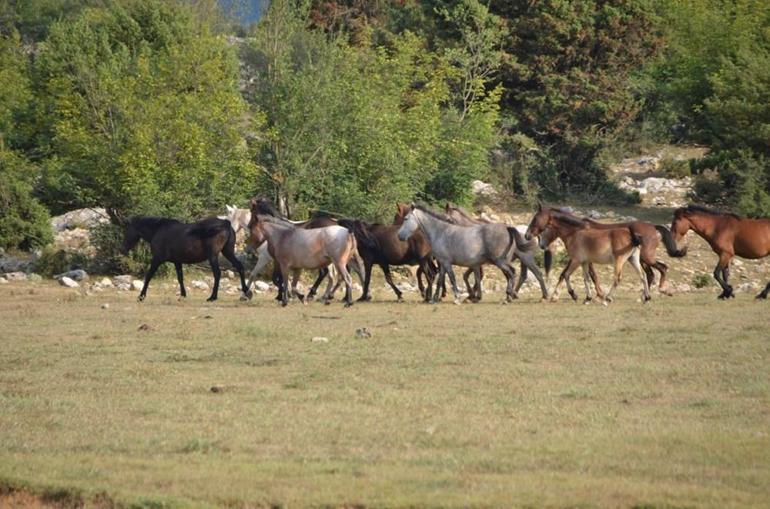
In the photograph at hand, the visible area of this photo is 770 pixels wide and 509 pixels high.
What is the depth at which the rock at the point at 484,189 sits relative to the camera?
1799 inches

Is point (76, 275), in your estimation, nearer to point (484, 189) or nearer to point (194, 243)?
point (194, 243)

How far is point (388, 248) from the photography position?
90.8ft

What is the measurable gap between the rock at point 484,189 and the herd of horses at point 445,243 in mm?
17591

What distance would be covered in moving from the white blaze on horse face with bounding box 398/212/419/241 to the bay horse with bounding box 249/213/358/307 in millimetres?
1224

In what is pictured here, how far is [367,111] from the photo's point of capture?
35438 mm

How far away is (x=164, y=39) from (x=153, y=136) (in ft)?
37.5

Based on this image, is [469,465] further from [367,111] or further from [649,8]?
[649,8]

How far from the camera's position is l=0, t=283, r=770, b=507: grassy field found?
11.0 m

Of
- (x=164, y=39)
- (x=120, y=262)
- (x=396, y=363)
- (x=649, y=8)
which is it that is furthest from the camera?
(x=649, y=8)

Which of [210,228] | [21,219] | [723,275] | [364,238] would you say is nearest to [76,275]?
[21,219]

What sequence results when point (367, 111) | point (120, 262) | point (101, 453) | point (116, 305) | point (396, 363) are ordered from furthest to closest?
point (367, 111), point (120, 262), point (116, 305), point (396, 363), point (101, 453)

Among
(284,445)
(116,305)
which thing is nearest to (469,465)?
(284,445)

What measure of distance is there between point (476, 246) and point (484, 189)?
2057 centimetres

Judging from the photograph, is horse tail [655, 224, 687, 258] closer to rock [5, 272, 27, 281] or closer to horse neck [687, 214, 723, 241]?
horse neck [687, 214, 723, 241]
